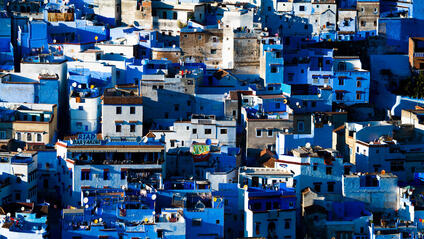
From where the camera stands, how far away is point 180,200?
57.4 m

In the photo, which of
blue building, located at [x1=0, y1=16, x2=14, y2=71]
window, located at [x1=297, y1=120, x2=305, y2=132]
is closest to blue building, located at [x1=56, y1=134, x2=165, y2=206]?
window, located at [x1=297, y1=120, x2=305, y2=132]

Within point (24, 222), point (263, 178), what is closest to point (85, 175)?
point (24, 222)

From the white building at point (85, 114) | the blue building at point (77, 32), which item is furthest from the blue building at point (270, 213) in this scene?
the blue building at point (77, 32)

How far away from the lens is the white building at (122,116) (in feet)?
215

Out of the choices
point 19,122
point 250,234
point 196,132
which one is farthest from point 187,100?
point 250,234

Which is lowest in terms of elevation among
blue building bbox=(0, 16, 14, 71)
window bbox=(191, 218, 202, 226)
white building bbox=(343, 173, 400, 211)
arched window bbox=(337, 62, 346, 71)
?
window bbox=(191, 218, 202, 226)

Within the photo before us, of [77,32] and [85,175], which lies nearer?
[85,175]

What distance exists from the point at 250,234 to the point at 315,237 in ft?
9.53

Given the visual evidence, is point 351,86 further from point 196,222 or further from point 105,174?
point 196,222

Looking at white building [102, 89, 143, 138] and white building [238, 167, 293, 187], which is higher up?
white building [102, 89, 143, 138]

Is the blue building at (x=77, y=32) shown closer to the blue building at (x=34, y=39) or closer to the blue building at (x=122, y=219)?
the blue building at (x=34, y=39)

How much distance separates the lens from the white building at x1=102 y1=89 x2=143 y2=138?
65438mm

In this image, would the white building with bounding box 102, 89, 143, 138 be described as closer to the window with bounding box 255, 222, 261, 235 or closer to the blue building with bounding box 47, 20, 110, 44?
the window with bounding box 255, 222, 261, 235

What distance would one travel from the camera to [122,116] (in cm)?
6569
